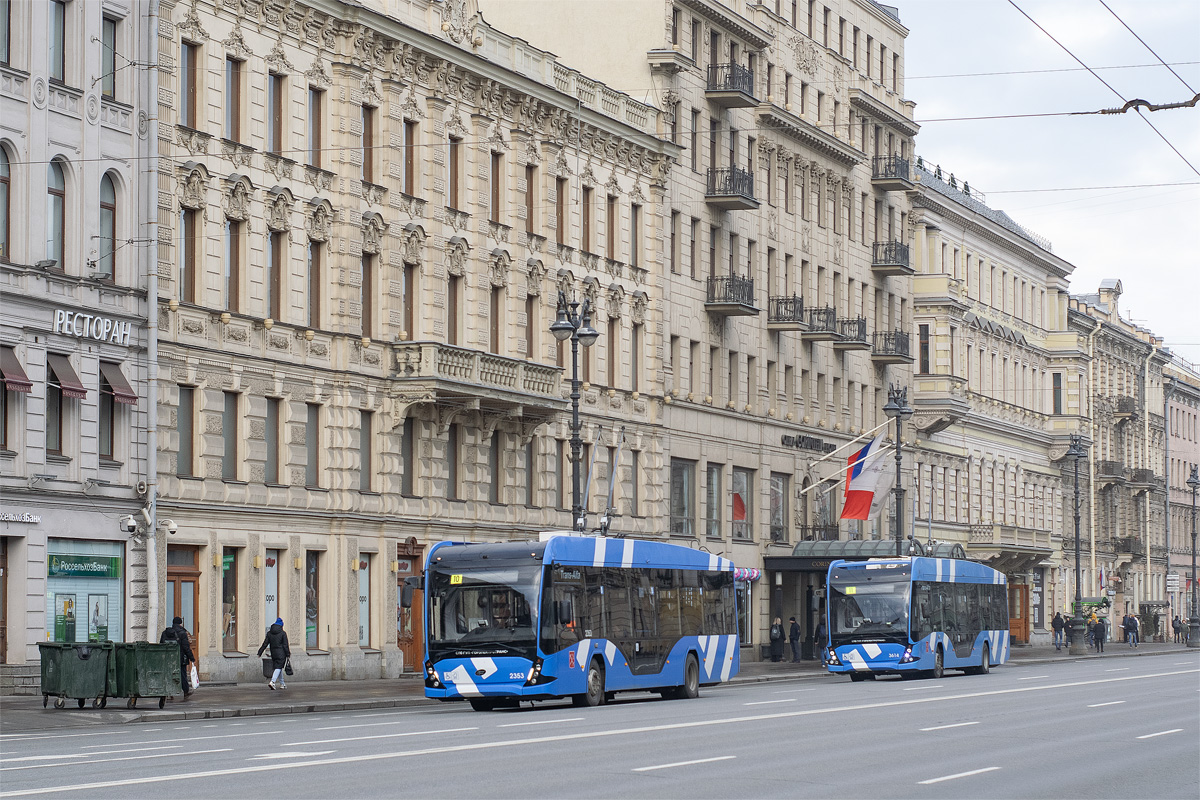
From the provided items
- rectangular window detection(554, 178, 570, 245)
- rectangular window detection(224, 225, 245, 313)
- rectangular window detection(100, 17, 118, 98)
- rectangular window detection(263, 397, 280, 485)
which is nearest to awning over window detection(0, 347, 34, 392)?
rectangular window detection(100, 17, 118, 98)

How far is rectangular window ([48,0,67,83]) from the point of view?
37719mm

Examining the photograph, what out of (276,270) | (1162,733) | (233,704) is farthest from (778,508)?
(1162,733)

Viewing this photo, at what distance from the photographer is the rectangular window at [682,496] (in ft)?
205

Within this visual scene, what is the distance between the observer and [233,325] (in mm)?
42125

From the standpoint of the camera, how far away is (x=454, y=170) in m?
50.9

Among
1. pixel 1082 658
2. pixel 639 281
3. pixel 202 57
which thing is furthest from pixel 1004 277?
pixel 202 57

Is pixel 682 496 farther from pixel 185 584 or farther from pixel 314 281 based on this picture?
pixel 185 584

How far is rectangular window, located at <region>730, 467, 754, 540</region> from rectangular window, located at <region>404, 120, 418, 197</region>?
21.2m

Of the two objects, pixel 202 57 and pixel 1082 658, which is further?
pixel 1082 658

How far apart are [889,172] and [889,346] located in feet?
22.7

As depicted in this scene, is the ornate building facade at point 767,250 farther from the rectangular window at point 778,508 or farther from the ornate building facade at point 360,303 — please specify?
the ornate building facade at point 360,303

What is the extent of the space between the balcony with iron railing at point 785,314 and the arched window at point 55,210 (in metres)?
35.3

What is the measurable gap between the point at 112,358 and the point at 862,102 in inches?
1754

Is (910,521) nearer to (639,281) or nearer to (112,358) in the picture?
(639,281)
